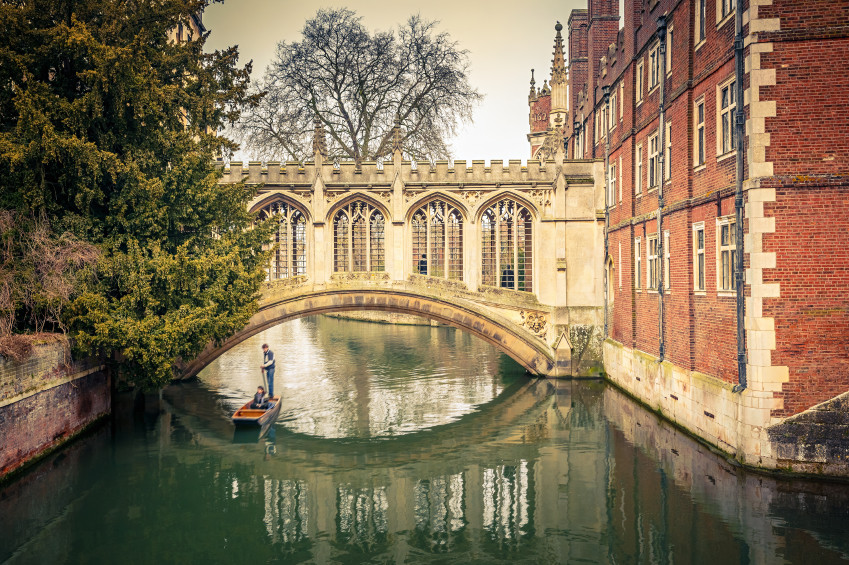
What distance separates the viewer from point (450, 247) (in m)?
21.0

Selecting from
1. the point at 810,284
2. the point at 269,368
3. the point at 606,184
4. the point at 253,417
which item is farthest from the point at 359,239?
the point at 810,284

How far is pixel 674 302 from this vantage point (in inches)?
584

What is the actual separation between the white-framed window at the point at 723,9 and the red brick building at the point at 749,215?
0.11ft

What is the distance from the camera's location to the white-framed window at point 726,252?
11.8 metres

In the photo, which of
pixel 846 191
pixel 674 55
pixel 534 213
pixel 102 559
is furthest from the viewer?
pixel 534 213

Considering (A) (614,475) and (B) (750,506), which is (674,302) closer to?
(A) (614,475)

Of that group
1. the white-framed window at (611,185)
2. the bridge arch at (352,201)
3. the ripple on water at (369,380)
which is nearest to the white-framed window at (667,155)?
the white-framed window at (611,185)

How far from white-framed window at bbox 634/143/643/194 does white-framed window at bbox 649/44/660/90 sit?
1.74 meters

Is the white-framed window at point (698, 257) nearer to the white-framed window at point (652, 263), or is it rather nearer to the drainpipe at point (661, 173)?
the drainpipe at point (661, 173)

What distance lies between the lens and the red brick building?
10.7m

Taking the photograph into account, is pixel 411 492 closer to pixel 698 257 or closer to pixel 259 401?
pixel 259 401

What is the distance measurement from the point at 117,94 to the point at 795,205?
13.2 meters

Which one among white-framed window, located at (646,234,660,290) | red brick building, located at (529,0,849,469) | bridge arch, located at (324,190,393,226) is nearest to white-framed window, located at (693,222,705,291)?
red brick building, located at (529,0,849,469)

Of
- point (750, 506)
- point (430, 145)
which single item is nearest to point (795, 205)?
point (750, 506)
